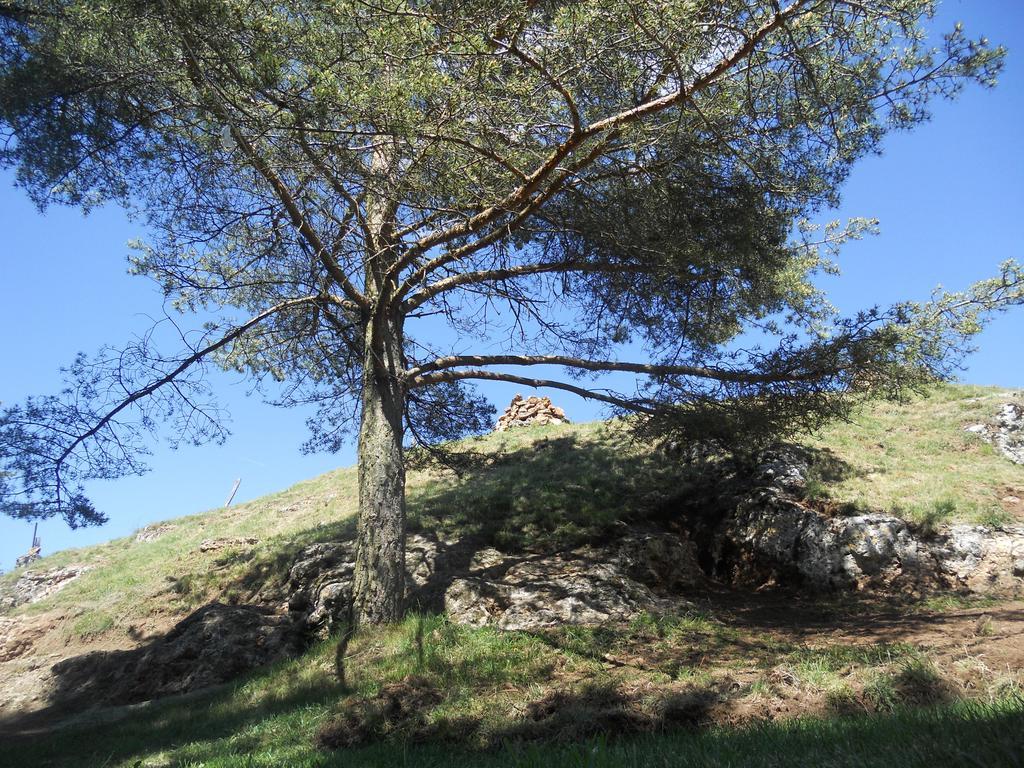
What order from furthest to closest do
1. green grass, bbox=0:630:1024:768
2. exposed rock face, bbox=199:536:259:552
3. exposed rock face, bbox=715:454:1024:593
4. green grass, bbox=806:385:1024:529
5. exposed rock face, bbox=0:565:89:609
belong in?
exposed rock face, bbox=0:565:89:609, exposed rock face, bbox=199:536:259:552, green grass, bbox=806:385:1024:529, exposed rock face, bbox=715:454:1024:593, green grass, bbox=0:630:1024:768

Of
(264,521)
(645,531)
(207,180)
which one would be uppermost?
(207,180)

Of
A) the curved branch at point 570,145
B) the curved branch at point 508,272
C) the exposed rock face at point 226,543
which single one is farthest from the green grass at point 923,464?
the exposed rock face at point 226,543

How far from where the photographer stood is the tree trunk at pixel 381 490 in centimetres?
833

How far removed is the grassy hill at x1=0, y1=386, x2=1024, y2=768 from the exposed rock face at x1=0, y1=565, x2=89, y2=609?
287cm

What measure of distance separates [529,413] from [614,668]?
66.2 feet

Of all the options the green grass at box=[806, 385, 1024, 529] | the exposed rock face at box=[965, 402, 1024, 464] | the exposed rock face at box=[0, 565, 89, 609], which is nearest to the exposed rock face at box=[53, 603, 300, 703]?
the exposed rock face at box=[0, 565, 89, 609]

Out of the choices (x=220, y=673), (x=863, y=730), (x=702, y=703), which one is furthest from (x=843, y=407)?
(x=220, y=673)

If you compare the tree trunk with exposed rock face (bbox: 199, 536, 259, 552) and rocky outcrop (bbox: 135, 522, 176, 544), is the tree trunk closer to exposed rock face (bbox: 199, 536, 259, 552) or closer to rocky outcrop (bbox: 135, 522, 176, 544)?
exposed rock face (bbox: 199, 536, 259, 552)

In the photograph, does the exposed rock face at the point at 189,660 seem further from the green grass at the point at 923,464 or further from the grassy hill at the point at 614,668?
the green grass at the point at 923,464

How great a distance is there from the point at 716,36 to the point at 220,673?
948 cm

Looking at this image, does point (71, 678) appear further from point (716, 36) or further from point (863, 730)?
point (716, 36)

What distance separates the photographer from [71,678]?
9.98 m

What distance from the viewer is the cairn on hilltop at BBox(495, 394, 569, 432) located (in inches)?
1014

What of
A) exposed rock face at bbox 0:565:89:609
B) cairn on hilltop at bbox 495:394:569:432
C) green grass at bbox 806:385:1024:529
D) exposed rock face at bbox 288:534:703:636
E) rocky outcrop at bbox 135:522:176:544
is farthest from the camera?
cairn on hilltop at bbox 495:394:569:432
